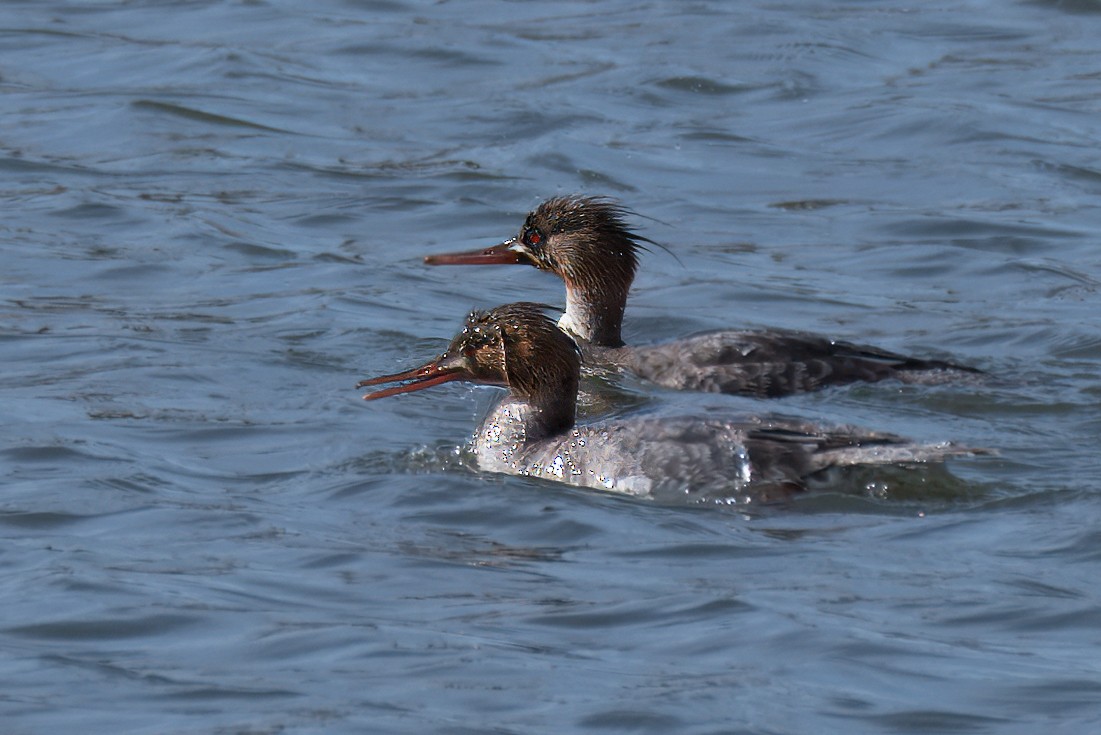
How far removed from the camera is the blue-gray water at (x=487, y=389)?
20.9 ft

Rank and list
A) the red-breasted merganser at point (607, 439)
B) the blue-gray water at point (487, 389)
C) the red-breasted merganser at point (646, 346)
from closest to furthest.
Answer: the blue-gray water at point (487, 389) < the red-breasted merganser at point (607, 439) < the red-breasted merganser at point (646, 346)

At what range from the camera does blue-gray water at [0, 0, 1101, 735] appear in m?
6.37

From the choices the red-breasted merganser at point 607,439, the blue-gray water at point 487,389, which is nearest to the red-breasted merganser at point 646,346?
the blue-gray water at point 487,389

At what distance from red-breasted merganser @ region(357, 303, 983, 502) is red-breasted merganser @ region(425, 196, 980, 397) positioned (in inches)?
41.0

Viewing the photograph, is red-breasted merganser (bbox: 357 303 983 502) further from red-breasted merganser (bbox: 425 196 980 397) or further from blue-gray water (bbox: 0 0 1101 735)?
red-breasted merganser (bbox: 425 196 980 397)

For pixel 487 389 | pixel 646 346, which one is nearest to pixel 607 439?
pixel 487 389

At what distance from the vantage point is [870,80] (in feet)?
51.1

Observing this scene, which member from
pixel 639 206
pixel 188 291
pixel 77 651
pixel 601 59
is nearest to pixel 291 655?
pixel 77 651

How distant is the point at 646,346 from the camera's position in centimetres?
1046

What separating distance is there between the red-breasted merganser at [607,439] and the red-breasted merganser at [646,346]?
3.42 ft

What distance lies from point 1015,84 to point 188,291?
6.99 metres

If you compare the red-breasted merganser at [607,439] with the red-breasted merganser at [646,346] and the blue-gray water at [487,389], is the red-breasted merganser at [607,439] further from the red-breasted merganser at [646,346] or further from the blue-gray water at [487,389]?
the red-breasted merganser at [646,346]

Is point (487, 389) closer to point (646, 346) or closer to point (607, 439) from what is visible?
point (646, 346)

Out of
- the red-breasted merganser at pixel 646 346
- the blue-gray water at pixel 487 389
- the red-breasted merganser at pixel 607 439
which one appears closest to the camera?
the blue-gray water at pixel 487 389
